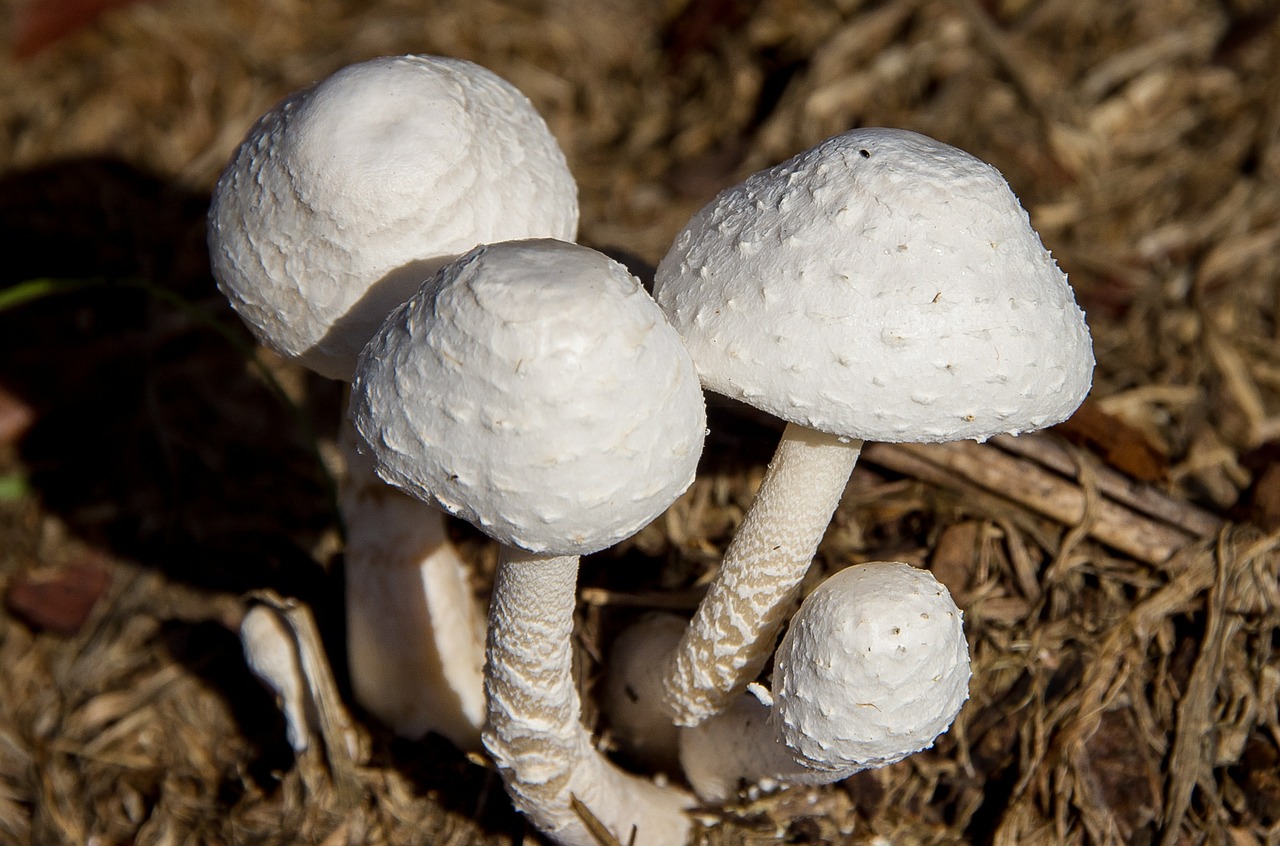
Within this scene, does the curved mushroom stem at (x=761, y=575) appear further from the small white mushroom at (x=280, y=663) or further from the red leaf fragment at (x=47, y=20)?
the red leaf fragment at (x=47, y=20)

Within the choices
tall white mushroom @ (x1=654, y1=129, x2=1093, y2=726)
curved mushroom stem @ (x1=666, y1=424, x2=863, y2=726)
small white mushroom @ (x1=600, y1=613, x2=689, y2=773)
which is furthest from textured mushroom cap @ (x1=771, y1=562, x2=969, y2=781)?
small white mushroom @ (x1=600, y1=613, x2=689, y2=773)

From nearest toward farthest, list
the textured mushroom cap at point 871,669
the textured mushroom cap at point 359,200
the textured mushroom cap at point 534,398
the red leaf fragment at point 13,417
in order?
the textured mushroom cap at point 534,398, the textured mushroom cap at point 871,669, the textured mushroom cap at point 359,200, the red leaf fragment at point 13,417

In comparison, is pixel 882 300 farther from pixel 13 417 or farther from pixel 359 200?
pixel 13 417

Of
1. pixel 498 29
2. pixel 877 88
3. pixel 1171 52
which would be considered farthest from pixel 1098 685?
pixel 498 29

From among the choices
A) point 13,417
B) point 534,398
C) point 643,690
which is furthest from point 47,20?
point 534,398

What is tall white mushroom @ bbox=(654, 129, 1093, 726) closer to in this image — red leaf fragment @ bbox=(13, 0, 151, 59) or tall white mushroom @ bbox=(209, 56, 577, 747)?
tall white mushroom @ bbox=(209, 56, 577, 747)

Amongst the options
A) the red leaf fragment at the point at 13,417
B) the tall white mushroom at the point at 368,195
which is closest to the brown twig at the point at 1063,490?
the tall white mushroom at the point at 368,195

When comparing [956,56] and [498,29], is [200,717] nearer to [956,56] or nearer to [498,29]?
[498,29]
